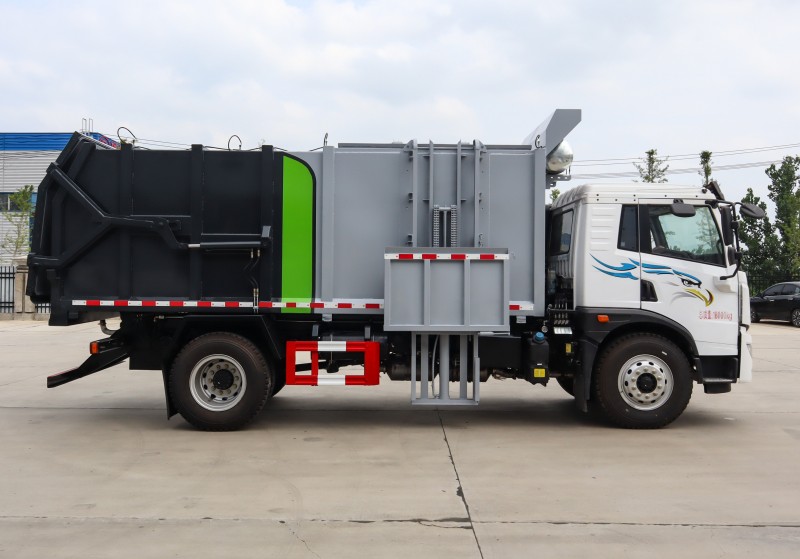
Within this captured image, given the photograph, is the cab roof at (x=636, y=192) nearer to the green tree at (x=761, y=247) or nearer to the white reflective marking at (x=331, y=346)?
the white reflective marking at (x=331, y=346)

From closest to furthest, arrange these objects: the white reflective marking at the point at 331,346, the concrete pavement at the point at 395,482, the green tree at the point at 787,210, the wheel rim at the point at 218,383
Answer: the concrete pavement at the point at 395,482 → the wheel rim at the point at 218,383 → the white reflective marking at the point at 331,346 → the green tree at the point at 787,210

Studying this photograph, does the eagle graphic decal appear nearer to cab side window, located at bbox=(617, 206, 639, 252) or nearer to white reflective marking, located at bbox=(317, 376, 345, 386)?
cab side window, located at bbox=(617, 206, 639, 252)


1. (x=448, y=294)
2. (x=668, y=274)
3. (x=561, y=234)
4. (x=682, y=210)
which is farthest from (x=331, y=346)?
(x=682, y=210)

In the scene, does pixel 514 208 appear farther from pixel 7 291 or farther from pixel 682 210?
pixel 7 291

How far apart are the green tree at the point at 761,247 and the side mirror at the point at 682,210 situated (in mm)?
24472

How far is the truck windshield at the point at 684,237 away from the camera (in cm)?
769

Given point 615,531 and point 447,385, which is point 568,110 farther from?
point 615,531

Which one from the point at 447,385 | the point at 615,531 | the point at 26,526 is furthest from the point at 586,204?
the point at 26,526

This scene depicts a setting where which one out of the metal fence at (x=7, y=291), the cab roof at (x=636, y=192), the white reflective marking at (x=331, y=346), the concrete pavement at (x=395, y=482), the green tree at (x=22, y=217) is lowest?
the concrete pavement at (x=395, y=482)

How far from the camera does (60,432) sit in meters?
7.64

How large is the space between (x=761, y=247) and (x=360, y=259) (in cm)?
2742

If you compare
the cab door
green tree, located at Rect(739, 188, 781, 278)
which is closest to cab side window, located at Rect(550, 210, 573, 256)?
the cab door

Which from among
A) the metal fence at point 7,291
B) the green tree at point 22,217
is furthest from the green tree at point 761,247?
the green tree at point 22,217

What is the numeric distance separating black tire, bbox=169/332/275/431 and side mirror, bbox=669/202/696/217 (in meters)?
4.81
